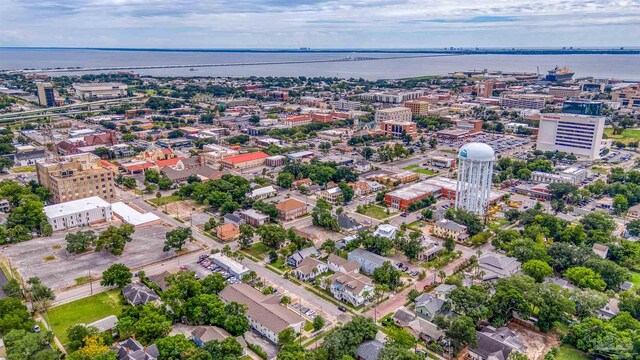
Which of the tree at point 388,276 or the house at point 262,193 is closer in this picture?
the tree at point 388,276

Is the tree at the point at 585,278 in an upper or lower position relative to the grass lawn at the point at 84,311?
upper

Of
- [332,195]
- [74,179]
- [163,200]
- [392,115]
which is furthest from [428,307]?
[392,115]

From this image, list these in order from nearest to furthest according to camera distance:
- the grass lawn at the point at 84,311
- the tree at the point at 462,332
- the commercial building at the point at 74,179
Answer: the tree at the point at 462,332 → the grass lawn at the point at 84,311 → the commercial building at the point at 74,179

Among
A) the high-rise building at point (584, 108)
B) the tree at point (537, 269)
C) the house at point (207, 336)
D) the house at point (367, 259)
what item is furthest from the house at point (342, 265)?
the high-rise building at point (584, 108)

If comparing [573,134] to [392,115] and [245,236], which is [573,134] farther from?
[245,236]

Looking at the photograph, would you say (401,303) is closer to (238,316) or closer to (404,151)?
(238,316)

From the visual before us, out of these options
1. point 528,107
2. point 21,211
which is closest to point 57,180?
point 21,211

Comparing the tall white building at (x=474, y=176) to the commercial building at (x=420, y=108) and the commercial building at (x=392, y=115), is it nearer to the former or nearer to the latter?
the commercial building at (x=392, y=115)

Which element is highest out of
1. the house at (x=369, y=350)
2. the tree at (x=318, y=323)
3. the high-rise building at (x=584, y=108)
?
the high-rise building at (x=584, y=108)

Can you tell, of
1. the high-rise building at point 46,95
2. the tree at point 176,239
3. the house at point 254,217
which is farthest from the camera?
the high-rise building at point 46,95
